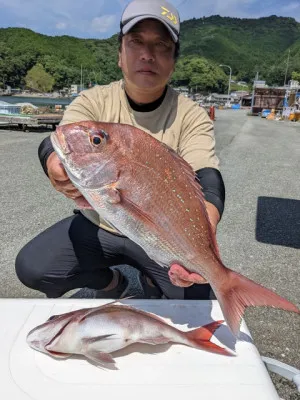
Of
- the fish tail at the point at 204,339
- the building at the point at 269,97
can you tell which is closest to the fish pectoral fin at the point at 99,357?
the fish tail at the point at 204,339

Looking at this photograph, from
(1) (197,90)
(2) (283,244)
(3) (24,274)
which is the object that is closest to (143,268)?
(3) (24,274)

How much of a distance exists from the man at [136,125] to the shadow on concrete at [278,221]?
256cm

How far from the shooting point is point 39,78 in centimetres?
11331

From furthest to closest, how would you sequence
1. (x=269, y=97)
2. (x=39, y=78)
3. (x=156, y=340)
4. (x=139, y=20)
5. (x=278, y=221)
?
1. (x=39, y=78)
2. (x=269, y=97)
3. (x=278, y=221)
4. (x=139, y=20)
5. (x=156, y=340)

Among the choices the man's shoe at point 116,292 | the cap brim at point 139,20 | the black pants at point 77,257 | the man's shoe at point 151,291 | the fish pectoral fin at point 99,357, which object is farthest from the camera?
the man's shoe at point 116,292

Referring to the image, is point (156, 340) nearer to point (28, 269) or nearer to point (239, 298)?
point (239, 298)

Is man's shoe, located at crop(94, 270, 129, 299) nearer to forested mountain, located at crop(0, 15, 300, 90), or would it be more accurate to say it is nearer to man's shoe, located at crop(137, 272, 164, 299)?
man's shoe, located at crop(137, 272, 164, 299)

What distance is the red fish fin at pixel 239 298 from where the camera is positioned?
1.41 m

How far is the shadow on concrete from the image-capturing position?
4.81 m

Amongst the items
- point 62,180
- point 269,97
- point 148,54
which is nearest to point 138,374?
point 62,180

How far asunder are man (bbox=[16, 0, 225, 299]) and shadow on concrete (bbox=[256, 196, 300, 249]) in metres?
2.56

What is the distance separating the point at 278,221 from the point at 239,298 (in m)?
4.35

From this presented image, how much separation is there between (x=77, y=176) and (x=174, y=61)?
50.0 inches

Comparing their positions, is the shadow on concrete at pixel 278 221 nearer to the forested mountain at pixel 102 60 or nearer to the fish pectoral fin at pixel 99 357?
the fish pectoral fin at pixel 99 357
